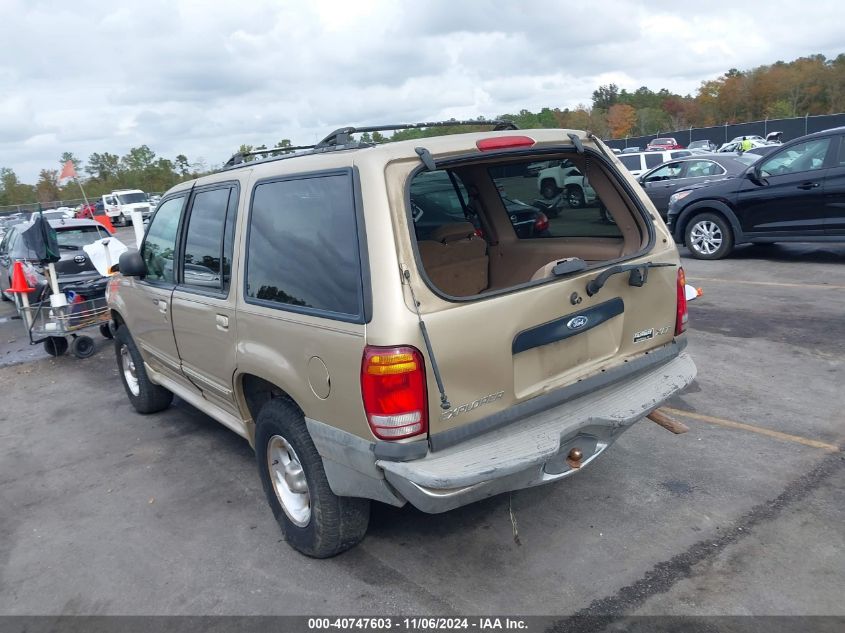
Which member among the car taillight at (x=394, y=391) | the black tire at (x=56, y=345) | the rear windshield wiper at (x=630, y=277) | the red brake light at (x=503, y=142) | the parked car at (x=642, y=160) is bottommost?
the black tire at (x=56, y=345)

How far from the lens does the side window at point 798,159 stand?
9531mm

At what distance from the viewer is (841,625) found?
2.79 m

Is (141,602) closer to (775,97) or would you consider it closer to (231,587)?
(231,587)

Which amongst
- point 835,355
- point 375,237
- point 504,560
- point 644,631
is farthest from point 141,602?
point 835,355

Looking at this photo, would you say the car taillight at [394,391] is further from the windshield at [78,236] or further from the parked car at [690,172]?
the parked car at [690,172]

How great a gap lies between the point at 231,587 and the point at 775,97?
281ft

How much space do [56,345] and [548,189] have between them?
714cm

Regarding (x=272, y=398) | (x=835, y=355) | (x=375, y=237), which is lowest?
(x=835, y=355)

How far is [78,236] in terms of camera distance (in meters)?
11.1

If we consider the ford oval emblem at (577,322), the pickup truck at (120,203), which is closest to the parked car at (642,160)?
the ford oval emblem at (577,322)

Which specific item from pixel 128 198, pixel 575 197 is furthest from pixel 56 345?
pixel 128 198

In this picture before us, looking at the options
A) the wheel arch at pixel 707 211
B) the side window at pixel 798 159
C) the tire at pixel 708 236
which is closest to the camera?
the side window at pixel 798 159

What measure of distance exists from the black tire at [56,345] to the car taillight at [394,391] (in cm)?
734

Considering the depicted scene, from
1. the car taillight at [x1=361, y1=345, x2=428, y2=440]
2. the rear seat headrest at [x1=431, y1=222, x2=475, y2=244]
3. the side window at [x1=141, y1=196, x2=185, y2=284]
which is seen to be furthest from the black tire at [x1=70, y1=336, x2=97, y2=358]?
the car taillight at [x1=361, y1=345, x2=428, y2=440]
